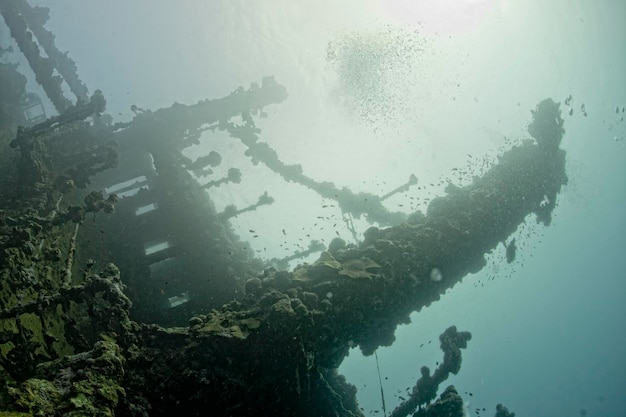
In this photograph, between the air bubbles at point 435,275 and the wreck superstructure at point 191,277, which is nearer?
the wreck superstructure at point 191,277

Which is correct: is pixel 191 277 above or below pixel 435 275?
above

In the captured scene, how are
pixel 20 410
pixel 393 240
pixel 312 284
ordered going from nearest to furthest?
pixel 20 410 → pixel 312 284 → pixel 393 240

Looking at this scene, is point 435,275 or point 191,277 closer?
point 435,275

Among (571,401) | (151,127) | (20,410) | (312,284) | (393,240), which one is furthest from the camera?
(571,401)

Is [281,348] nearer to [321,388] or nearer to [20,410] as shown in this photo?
[321,388]

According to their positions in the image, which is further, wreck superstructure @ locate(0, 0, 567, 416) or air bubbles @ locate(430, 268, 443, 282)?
air bubbles @ locate(430, 268, 443, 282)

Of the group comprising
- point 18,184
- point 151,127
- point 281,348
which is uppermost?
point 151,127

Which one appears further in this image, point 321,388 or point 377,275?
point 377,275

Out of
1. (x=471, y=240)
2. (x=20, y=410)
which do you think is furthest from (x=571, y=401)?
(x=20, y=410)
